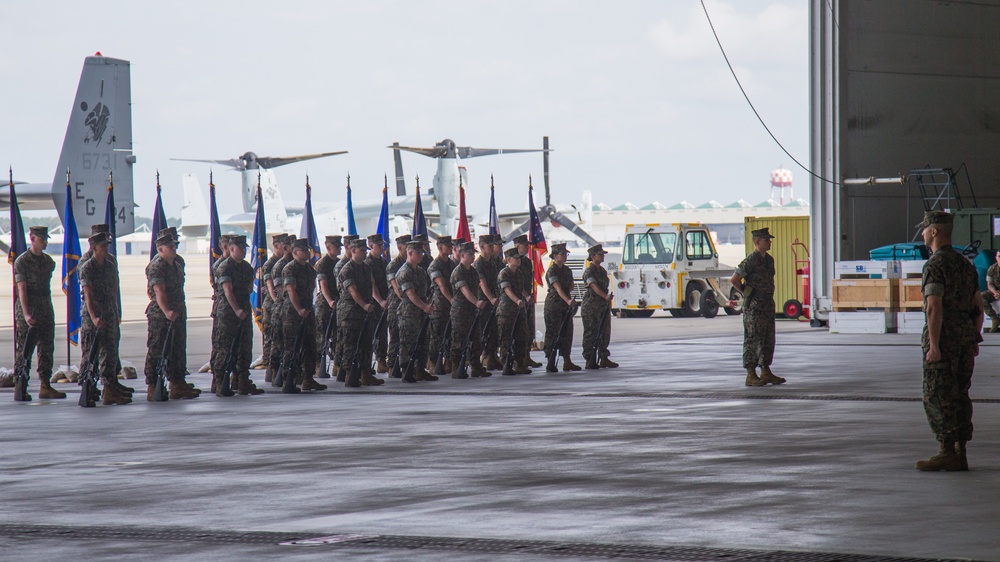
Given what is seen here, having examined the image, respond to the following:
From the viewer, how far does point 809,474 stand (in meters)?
7.77

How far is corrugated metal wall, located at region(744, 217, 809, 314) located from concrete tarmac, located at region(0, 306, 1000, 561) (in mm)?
14923

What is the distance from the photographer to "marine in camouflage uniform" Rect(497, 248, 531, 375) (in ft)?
54.7

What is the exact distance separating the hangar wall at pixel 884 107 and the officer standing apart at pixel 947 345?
58.3ft

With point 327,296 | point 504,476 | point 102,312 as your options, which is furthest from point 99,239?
point 504,476

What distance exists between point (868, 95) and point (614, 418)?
1615 centimetres

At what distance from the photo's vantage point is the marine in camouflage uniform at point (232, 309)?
44.4 ft

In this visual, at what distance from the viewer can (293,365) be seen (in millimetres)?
14031

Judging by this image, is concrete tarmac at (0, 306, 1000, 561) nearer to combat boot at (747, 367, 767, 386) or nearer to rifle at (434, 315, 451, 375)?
combat boot at (747, 367, 767, 386)

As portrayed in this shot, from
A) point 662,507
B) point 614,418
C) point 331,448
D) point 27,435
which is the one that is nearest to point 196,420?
point 27,435

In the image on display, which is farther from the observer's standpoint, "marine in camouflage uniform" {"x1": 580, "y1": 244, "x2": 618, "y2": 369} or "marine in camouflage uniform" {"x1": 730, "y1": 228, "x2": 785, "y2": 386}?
"marine in camouflage uniform" {"x1": 580, "y1": 244, "x2": 618, "y2": 369}

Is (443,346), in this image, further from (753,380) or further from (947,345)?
(947,345)

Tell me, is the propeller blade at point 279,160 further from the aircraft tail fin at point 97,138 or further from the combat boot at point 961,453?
the combat boot at point 961,453

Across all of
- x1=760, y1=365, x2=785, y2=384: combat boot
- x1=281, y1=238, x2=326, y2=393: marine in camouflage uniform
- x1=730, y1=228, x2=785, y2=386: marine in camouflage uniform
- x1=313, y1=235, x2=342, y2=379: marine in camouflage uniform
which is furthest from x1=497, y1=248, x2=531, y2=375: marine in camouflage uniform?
x1=760, y1=365, x2=785, y2=384: combat boot

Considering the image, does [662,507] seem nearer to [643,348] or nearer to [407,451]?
[407,451]
